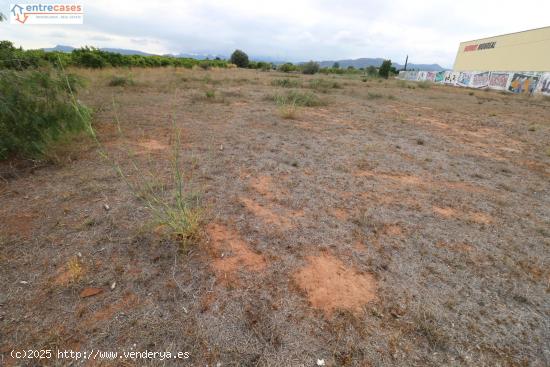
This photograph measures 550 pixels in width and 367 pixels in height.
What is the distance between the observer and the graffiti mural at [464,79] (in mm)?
30700

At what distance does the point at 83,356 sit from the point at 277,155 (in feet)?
12.1

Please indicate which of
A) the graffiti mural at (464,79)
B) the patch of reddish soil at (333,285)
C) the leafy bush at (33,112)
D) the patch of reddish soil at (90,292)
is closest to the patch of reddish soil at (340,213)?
the patch of reddish soil at (333,285)

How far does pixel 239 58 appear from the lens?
42969 mm

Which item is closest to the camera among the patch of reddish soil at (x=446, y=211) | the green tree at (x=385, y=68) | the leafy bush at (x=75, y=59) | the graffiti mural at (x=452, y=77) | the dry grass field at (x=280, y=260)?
the dry grass field at (x=280, y=260)

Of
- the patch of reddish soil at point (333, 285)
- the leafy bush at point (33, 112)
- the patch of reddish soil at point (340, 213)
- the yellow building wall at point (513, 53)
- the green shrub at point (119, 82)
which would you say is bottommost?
the patch of reddish soil at point (333, 285)

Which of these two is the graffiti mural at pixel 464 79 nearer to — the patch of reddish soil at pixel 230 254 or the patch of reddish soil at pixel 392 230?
the patch of reddish soil at pixel 392 230

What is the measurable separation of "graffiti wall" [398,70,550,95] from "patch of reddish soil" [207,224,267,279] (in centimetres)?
2930

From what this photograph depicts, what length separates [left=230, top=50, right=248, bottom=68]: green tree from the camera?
42.7 m

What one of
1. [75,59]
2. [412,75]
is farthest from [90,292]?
[412,75]

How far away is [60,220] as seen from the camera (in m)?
2.61

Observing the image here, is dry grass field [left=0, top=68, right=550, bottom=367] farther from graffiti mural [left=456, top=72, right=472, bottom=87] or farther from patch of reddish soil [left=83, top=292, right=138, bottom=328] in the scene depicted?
graffiti mural [left=456, top=72, right=472, bottom=87]

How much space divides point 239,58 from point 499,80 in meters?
33.6

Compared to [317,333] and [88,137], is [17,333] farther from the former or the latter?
[88,137]

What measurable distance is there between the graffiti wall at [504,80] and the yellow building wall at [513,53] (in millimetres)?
2507
